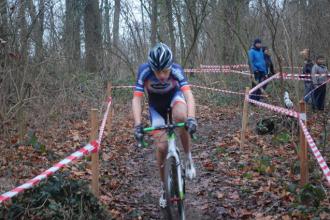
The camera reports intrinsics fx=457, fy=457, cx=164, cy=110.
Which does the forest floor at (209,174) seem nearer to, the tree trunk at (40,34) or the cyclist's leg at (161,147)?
the cyclist's leg at (161,147)

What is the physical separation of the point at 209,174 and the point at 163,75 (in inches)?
97.0

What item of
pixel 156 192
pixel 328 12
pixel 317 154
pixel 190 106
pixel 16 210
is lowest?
pixel 156 192

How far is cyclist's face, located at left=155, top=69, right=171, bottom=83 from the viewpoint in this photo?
19.3 ft

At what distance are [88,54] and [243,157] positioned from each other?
11156 millimetres

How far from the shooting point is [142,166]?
27.7 feet

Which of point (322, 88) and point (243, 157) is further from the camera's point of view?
point (322, 88)

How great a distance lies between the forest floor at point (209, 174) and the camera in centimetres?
571

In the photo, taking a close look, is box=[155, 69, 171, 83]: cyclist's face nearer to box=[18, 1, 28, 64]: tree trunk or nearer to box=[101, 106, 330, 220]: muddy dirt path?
box=[101, 106, 330, 220]: muddy dirt path

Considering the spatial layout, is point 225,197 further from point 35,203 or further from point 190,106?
point 35,203

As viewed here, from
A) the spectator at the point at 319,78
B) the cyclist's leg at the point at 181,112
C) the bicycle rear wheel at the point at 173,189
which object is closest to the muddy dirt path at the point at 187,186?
the bicycle rear wheel at the point at 173,189

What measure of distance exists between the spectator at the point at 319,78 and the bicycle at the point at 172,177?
775cm

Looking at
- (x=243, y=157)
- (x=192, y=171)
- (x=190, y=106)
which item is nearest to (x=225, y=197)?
(x=192, y=171)

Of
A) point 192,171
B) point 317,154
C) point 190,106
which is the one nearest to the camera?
point 317,154

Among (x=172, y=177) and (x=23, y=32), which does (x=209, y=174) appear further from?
(x=23, y=32)
